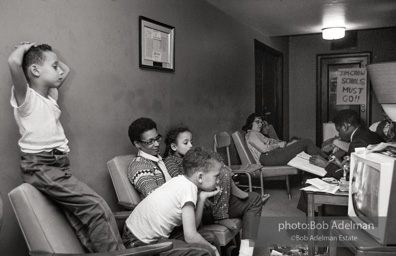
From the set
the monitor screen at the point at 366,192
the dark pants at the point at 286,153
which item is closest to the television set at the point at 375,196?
the monitor screen at the point at 366,192

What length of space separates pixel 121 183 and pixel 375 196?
1610 mm

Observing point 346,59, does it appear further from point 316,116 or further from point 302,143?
point 302,143

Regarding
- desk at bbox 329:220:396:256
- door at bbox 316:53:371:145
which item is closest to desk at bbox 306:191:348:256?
desk at bbox 329:220:396:256

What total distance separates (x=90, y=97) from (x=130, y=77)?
51 centimetres

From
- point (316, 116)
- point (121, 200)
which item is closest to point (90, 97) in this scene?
point (121, 200)

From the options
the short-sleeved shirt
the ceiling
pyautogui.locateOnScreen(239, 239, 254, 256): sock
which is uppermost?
the ceiling

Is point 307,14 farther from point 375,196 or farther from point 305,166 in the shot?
point 375,196

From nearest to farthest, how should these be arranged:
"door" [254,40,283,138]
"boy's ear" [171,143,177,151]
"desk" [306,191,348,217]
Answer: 1. "desk" [306,191,348,217]
2. "boy's ear" [171,143,177,151]
3. "door" [254,40,283,138]

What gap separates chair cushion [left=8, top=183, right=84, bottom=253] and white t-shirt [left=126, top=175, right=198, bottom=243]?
0.43m

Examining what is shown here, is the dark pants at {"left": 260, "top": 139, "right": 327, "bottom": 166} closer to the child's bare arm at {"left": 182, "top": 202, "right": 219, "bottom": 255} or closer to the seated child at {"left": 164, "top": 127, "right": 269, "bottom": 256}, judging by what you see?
the seated child at {"left": 164, "top": 127, "right": 269, "bottom": 256}

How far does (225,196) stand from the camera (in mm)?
2959

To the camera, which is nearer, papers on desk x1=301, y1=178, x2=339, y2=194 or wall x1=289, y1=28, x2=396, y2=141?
papers on desk x1=301, y1=178, x2=339, y2=194

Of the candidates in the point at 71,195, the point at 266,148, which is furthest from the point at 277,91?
the point at 71,195

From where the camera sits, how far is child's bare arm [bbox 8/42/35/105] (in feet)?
5.90
